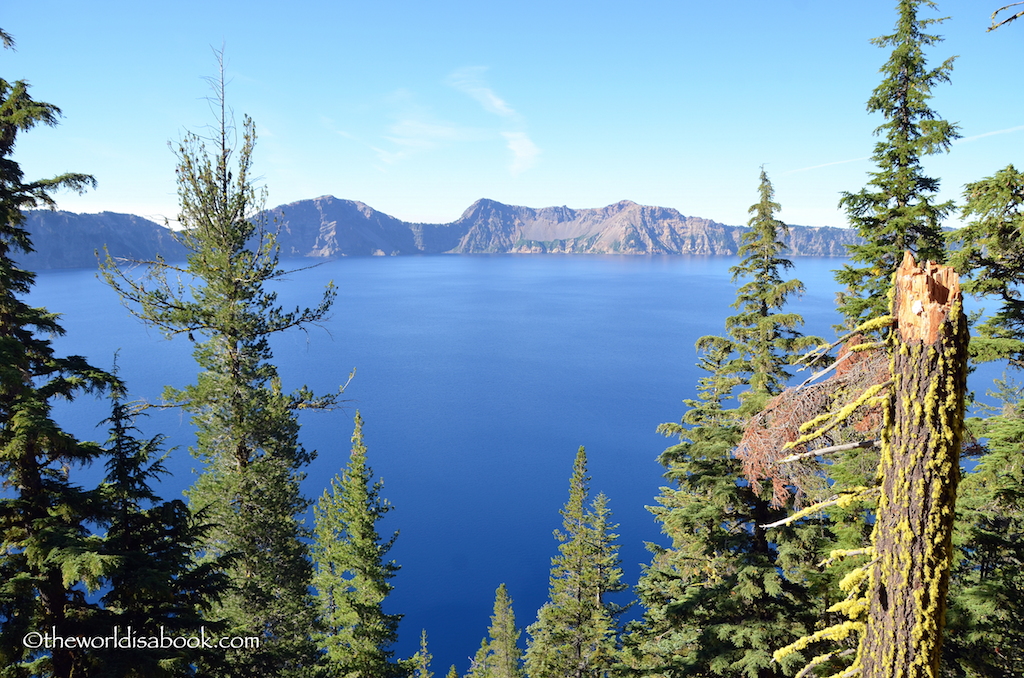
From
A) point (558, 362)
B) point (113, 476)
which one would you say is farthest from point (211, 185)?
point (558, 362)

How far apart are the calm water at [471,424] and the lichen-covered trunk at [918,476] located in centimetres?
1382

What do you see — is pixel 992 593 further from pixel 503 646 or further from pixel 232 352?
pixel 503 646

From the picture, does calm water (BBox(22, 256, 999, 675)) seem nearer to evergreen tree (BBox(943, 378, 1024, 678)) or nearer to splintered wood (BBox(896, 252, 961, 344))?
splintered wood (BBox(896, 252, 961, 344))

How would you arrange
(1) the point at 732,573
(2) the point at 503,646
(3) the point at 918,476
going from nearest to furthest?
(3) the point at 918,476, (1) the point at 732,573, (2) the point at 503,646

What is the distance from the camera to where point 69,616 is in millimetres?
7883

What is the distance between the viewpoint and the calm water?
4762 cm

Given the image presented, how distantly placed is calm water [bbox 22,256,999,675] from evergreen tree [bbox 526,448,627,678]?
1540 cm

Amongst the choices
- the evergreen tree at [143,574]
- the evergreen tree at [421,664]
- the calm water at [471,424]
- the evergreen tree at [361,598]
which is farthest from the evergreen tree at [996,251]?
the evergreen tree at [421,664]

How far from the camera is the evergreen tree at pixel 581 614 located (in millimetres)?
22281

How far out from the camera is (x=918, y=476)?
327 centimetres

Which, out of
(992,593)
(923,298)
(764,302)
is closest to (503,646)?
(764,302)

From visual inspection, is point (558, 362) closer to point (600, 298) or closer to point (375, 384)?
point (375, 384)

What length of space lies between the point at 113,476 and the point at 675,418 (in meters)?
67.3

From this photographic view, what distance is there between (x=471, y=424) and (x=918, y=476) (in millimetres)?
70272
